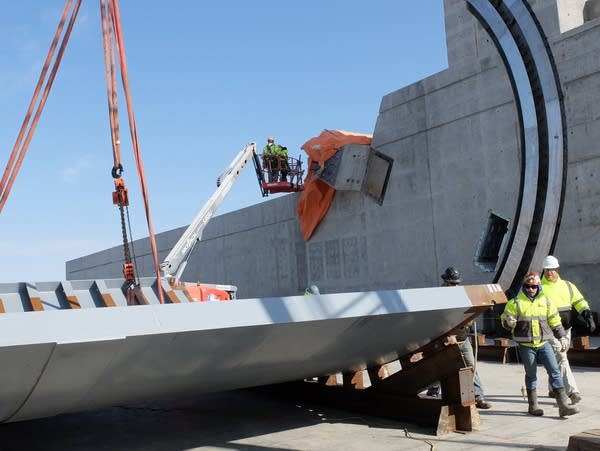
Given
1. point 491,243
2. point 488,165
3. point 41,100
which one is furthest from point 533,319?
point 488,165

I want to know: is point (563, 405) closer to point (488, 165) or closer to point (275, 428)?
point (275, 428)

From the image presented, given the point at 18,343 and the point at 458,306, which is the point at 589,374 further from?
the point at 18,343

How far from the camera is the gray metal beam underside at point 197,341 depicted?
11.4 feet

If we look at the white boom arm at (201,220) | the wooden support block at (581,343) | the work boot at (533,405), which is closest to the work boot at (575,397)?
the work boot at (533,405)

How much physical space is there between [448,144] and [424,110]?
1.18 m

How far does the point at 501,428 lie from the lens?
528cm

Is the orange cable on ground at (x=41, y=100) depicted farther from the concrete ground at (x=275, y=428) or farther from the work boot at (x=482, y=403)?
the work boot at (x=482, y=403)

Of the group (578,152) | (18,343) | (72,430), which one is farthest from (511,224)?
(18,343)

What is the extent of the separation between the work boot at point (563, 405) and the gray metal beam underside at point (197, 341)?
1140 mm

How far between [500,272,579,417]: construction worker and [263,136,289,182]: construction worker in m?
13.6

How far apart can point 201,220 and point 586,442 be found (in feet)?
51.7

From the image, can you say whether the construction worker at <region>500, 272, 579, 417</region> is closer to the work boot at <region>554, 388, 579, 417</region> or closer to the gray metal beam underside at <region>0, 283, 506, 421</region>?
the work boot at <region>554, 388, 579, 417</region>

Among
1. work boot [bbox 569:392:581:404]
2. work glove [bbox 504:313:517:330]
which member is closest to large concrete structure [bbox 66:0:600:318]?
work boot [bbox 569:392:581:404]

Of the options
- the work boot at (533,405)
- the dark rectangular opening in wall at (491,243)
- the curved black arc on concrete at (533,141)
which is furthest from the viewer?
the dark rectangular opening in wall at (491,243)
